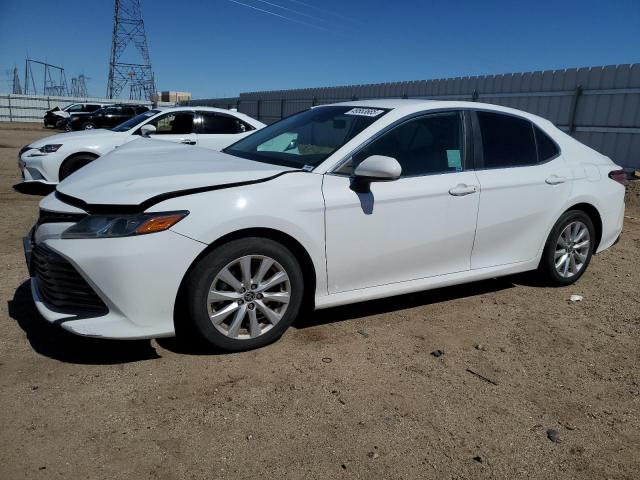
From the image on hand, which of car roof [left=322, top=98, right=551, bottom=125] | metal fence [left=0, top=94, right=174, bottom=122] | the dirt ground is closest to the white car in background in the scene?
car roof [left=322, top=98, right=551, bottom=125]

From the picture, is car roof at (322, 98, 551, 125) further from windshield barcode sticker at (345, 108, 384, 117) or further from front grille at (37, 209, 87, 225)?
front grille at (37, 209, 87, 225)

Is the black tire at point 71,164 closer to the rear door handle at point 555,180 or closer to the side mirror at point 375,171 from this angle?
the side mirror at point 375,171

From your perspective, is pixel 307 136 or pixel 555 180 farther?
pixel 555 180

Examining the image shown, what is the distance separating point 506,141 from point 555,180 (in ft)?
1.92

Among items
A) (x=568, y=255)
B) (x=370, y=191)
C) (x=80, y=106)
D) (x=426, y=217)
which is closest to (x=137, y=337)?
(x=370, y=191)

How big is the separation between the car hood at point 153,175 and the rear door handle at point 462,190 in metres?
1.26

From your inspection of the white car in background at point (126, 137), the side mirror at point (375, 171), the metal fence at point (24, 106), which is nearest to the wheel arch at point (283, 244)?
the side mirror at point (375, 171)

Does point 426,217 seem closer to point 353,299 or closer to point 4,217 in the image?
point 353,299

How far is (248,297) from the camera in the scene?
10.5 ft

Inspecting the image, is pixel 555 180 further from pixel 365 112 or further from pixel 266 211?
pixel 266 211

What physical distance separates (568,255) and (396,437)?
Answer: 3.08m

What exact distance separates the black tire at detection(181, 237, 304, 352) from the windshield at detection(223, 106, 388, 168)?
71 centimetres

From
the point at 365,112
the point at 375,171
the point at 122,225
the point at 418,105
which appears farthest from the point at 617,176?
the point at 122,225

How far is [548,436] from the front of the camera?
2652mm
